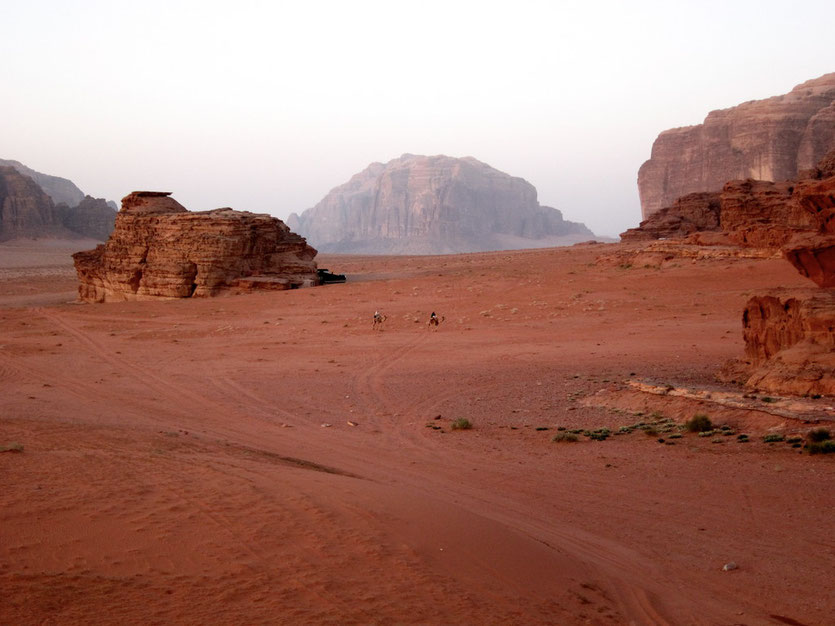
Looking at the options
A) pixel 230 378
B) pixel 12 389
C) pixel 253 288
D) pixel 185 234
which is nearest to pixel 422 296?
pixel 253 288

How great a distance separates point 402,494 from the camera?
6535 mm

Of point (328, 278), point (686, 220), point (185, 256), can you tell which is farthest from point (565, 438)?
point (686, 220)

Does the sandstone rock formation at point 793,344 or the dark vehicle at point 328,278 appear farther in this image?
the dark vehicle at point 328,278

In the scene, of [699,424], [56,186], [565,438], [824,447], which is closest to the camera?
[824,447]

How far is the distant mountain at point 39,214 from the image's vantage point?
97125mm

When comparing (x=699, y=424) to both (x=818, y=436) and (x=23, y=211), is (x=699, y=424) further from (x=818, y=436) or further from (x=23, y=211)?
(x=23, y=211)

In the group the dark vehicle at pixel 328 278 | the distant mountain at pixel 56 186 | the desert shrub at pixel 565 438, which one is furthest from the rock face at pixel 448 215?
the desert shrub at pixel 565 438

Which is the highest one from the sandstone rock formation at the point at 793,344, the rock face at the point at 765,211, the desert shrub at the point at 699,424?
the rock face at the point at 765,211

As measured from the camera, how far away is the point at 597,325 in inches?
858

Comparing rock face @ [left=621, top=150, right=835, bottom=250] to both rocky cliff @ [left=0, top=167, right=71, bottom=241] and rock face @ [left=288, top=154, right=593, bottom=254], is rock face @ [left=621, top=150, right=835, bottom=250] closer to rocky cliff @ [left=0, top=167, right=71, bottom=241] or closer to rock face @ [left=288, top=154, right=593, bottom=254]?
rocky cliff @ [left=0, top=167, right=71, bottom=241]

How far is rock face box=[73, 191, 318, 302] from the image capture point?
104 ft

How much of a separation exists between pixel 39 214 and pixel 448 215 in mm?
72920

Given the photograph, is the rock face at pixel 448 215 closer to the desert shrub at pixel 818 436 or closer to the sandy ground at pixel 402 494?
the sandy ground at pixel 402 494

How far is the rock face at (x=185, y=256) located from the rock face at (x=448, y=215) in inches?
4122
